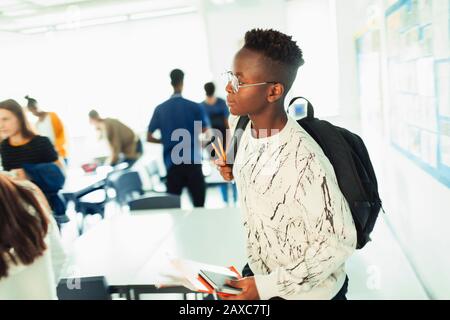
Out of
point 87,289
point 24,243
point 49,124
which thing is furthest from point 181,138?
point 24,243

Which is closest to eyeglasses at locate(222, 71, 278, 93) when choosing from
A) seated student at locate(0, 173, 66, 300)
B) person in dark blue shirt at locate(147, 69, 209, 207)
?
seated student at locate(0, 173, 66, 300)

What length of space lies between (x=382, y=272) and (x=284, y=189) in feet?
3.36

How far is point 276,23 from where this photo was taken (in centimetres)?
105

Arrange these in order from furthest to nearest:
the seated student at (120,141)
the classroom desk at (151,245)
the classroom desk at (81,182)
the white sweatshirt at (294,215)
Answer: the seated student at (120,141) → the classroom desk at (81,182) → the classroom desk at (151,245) → the white sweatshirt at (294,215)

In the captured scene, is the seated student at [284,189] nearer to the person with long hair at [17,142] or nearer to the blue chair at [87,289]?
the blue chair at [87,289]

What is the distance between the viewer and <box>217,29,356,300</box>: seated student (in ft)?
2.49

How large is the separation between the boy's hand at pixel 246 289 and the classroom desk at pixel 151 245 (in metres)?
0.51

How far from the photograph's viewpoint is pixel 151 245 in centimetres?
167

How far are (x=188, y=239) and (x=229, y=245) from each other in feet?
0.74

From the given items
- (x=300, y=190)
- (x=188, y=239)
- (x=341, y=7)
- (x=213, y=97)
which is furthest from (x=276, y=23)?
(x=213, y=97)

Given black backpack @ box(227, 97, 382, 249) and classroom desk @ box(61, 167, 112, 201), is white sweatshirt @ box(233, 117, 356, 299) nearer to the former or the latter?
black backpack @ box(227, 97, 382, 249)

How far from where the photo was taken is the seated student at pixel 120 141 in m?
3.35

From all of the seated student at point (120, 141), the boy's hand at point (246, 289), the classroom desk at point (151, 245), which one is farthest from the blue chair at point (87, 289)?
the seated student at point (120, 141)
